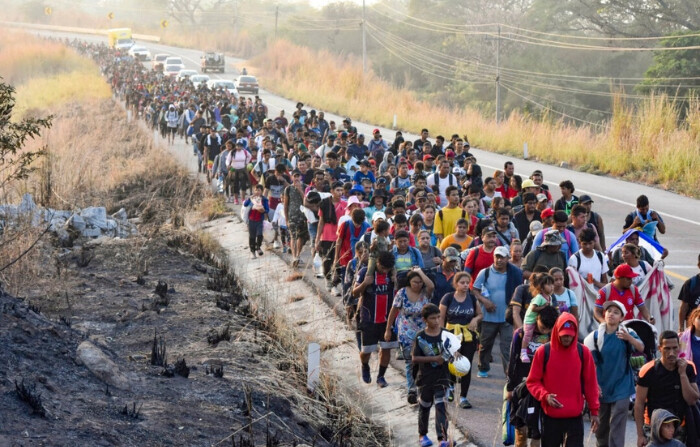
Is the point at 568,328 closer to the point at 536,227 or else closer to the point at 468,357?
the point at 468,357

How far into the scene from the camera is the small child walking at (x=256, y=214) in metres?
17.0

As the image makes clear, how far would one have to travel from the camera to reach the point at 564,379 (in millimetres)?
7621

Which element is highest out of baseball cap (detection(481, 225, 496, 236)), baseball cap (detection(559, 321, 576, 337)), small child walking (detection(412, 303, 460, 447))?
baseball cap (detection(559, 321, 576, 337))

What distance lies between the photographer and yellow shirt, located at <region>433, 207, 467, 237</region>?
1341 centimetres

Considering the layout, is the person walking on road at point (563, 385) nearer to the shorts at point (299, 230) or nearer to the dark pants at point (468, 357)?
the dark pants at point (468, 357)

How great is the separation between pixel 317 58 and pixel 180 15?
70.2m

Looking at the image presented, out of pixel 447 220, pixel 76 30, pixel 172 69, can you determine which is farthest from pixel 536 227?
pixel 76 30

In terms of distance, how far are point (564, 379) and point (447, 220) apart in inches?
235

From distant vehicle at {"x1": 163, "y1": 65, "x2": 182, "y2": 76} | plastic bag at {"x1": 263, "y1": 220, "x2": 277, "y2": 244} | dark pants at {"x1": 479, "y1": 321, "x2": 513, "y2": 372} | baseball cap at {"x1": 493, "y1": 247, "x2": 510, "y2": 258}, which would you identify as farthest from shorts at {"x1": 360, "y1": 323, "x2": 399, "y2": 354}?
distant vehicle at {"x1": 163, "y1": 65, "x2": 182, "y2": 76}

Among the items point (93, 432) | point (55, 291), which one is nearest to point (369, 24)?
point (55, 291)

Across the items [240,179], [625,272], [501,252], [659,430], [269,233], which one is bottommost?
[269,233]

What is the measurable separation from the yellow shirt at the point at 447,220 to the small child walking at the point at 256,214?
432 centimetres

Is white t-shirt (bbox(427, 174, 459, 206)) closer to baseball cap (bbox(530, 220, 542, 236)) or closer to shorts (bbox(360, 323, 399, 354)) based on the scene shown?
baseball cap (bbox(530, 220, 542, 236))

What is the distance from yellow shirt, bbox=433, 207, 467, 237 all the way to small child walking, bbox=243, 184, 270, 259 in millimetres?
4324
